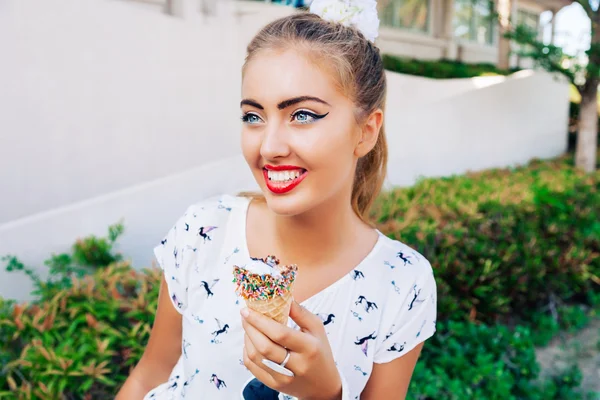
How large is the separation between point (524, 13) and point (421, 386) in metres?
15.8

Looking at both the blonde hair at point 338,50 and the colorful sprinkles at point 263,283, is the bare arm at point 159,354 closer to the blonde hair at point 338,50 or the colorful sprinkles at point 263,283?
the colorful sprinkles at point 263,283

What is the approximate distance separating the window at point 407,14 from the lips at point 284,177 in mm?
9889

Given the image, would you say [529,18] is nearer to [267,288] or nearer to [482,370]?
[482,370]

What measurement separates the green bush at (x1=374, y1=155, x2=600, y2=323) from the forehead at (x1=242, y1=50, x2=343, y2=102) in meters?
2.43

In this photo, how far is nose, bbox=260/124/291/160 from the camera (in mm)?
1523

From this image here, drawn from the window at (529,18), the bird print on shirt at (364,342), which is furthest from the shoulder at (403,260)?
the window at (529,18)

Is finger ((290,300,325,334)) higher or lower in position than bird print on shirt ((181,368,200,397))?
higher

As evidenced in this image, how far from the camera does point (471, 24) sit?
45.8 feet

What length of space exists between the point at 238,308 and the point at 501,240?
3.14m

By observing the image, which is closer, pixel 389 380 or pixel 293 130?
pixel 293 130

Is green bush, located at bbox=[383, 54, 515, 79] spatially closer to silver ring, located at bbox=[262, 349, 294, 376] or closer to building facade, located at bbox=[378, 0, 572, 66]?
building facade, located at bbox=[378, 0, 572, 66]

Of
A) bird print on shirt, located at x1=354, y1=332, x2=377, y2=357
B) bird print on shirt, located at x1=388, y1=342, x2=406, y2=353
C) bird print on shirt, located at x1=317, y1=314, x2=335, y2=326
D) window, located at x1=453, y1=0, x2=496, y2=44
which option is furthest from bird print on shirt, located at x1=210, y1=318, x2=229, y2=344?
window, located at x1=453, y1=0, x2=496, y2=44

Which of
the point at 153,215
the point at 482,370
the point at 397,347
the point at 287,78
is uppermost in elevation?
the point at 287,78

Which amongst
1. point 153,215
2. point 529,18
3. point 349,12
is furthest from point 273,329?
point 529,18
